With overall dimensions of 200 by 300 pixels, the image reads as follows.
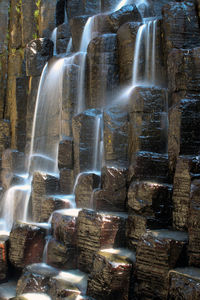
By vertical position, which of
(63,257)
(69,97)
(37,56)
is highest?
(37,56)

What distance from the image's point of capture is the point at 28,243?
7305 mm

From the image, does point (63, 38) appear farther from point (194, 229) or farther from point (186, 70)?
point (194, 229)

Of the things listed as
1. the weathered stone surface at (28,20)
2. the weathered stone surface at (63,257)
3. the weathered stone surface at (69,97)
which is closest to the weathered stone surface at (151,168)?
the weathered stone surface at (63,257)

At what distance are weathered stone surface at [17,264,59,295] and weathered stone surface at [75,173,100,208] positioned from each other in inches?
65.4

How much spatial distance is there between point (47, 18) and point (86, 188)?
345 inches

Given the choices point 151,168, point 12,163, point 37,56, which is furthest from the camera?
point 37,56

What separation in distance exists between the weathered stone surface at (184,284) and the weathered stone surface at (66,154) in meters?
5.12

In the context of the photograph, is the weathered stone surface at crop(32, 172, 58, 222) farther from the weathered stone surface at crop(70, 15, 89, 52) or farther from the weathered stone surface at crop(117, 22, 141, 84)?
the weathered stone surface at crop(70, 15, 89, 52)

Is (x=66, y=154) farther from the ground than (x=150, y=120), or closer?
closer

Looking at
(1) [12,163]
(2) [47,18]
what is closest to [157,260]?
(1) [12,163]

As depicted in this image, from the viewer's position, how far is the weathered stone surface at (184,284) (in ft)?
14.0

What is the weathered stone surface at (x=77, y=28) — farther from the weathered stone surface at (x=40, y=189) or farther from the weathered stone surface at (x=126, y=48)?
the weathered stone surface at (x=40, y=189)

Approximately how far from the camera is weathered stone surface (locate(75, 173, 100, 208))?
7.81 meters

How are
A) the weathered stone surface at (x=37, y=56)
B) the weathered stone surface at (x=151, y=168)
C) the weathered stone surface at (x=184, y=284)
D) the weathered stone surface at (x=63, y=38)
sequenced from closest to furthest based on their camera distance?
1. the weathered stone surface at (x=184, y=284)
2. the weathered stone surface at (x=151, y=168)
3. the weathered stone surface at (x=37, y=56)
4. the weathered stone surface at (x=63, y=38)
